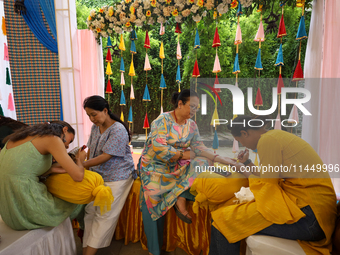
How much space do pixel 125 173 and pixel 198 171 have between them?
62 cm

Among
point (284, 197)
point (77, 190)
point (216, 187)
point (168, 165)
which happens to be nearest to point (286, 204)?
point (284, 197)

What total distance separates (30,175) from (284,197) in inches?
56.8

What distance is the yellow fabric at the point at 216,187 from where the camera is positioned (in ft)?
4.57

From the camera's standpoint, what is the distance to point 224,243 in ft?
4.00

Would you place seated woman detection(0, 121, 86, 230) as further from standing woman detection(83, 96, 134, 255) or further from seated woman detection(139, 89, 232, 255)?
seated woman detection(139, 89, 232, 255)

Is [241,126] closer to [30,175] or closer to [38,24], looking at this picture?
[30,175]

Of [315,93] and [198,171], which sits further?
[315,93]

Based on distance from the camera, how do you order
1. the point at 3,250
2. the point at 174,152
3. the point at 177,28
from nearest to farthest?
the point at 3,250, the point at 174,152, the point at 177,28

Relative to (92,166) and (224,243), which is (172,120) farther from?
(224,243)

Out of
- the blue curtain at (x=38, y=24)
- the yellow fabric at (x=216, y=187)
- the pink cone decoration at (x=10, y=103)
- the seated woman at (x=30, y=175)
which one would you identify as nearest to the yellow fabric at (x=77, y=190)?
the seated woman at (x=30, y=175)

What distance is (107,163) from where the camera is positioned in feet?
5.85

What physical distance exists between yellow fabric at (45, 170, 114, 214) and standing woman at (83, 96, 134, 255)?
1.04 feet

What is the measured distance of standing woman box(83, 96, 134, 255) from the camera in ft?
5.37

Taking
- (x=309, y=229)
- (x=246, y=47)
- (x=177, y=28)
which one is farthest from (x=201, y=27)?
(x=309, y=229)
